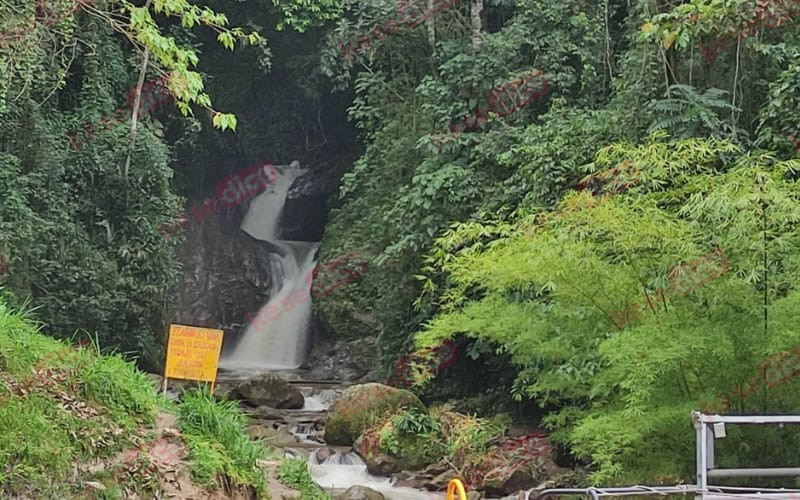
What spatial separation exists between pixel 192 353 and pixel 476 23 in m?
9.20

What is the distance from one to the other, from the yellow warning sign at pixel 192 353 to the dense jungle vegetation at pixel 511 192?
167 centimetres

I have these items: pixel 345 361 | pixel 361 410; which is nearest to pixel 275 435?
pixel 361 410

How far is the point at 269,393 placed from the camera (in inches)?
561

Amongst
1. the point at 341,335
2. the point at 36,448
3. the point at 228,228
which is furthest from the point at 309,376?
the point at 36,448

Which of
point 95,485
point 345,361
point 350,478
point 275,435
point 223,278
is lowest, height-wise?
point 350,478

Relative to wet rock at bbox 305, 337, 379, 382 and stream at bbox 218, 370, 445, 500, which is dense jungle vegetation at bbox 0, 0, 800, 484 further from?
stream at bbox 218, 370, 445, 500

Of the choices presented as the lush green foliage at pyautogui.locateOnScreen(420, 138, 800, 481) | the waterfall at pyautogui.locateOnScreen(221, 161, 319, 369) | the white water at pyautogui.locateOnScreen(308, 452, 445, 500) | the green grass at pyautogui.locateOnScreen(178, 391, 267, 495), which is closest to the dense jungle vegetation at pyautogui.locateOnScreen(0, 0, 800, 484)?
the lush green foliage at pyautogui.locateOnScreen(420, 138, 800, 481)

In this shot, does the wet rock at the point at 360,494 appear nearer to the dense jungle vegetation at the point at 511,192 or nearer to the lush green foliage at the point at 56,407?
the dense jungle vegetation at the point at 511,192

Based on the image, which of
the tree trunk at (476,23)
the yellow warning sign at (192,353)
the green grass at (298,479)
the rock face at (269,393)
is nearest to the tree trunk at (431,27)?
the tree trunk at (476,23)

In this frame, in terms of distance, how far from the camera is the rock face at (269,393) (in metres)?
14.2

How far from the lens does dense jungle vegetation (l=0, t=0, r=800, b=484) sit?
235 inches

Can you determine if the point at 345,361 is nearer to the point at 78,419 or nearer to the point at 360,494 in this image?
the point at 360,494

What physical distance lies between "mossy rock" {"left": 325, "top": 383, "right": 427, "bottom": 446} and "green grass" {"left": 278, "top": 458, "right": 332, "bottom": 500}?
4.54 meters

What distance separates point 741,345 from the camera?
233 inches
